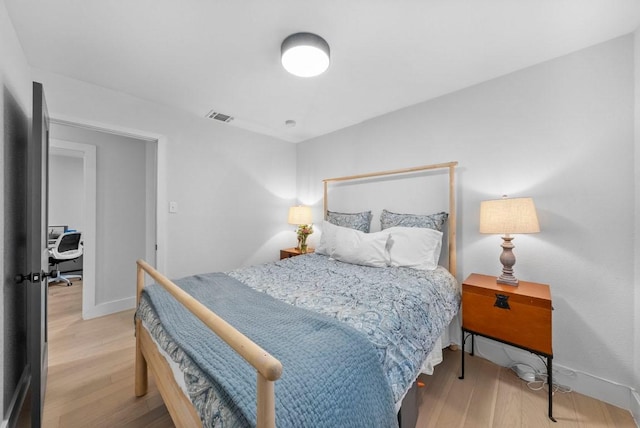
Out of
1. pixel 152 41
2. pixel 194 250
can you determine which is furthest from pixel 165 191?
pixel 152 41

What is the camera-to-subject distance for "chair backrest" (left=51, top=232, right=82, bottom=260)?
4129 millimetres

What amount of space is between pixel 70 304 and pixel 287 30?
13.5 ft

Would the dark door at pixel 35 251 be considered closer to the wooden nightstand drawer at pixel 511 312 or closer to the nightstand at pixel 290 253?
the nightstand at pixel 290 253

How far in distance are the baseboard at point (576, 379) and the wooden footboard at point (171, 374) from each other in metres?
2.23

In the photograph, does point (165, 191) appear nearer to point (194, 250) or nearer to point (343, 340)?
point (194, 250)

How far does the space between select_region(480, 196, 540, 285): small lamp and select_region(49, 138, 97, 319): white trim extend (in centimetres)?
399

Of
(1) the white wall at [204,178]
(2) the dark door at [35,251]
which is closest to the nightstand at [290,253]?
(1) the white wall at [204,178]

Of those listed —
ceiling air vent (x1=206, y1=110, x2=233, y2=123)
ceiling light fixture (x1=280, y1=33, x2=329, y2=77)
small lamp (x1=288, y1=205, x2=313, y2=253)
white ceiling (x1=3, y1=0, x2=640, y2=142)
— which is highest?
white ceiling (x1=3, y1=0, x2=640, y2=142)

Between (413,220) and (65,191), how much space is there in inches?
264

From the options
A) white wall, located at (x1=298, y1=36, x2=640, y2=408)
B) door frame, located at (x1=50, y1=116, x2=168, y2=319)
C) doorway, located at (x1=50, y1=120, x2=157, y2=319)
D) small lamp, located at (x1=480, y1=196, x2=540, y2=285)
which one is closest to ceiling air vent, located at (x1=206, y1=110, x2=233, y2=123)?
door frame, located at (x1=50, y1=116, x2=168, y2=319)

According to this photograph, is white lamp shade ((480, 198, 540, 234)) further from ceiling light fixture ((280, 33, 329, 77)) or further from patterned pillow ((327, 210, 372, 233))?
ceiling light fixture ((280, 33, 329, 77))

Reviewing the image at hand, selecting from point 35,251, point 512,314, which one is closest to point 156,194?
point 35,251

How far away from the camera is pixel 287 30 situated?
5.30 feet

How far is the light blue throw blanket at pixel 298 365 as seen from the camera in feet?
2.37
